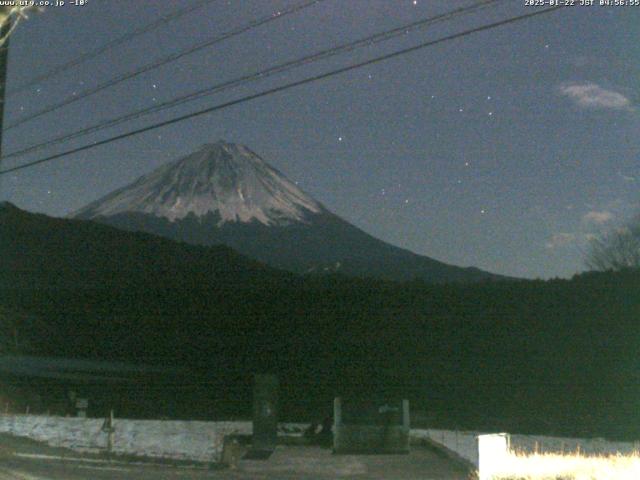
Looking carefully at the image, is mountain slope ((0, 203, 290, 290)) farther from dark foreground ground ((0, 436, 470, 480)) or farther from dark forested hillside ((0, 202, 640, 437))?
dark foreground ground ((0, 436, 470, 480))

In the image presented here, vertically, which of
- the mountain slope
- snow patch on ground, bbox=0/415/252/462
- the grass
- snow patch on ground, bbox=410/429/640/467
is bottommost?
snow patch on ground, bbox=410/429/640/467

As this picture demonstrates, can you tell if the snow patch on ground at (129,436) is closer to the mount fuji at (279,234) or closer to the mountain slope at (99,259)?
the mountain slope at (99,259)

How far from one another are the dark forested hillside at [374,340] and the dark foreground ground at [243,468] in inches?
599

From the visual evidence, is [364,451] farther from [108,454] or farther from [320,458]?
[108,454]

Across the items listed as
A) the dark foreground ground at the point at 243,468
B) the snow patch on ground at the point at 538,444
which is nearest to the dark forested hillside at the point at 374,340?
the snow patch on ground at the point at 538,444

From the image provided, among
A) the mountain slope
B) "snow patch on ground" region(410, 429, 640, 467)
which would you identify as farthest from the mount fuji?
"snow patch on ground" region(410, 429, 640, 467)

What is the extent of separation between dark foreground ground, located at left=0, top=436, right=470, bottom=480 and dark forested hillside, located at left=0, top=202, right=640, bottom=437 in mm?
15220

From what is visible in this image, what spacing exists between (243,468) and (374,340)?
3730cm

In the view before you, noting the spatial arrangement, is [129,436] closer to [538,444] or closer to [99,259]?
[538,444]

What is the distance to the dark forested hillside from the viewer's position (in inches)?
1476

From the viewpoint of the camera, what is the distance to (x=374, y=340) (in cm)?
5122

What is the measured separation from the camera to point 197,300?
62375 mm

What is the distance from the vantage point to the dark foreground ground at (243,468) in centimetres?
1168

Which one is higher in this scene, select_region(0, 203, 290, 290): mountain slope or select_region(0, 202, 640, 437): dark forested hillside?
select_region(0, 203, 290, 290): mountain slope
